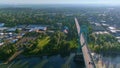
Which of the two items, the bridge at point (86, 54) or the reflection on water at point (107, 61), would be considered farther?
the reflection on water at point (107, 61)

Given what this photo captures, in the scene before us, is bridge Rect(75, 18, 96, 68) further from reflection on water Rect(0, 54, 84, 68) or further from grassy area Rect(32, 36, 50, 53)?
grassy area Rect(32, 36, 50, 53)

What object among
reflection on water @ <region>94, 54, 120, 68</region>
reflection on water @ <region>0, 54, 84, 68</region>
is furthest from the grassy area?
reflection on water @ <region>94, 54, 120, 68</region>

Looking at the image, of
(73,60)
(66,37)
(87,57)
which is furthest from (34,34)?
(87,57)

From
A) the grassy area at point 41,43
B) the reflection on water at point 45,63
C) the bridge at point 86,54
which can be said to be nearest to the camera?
the bridge at point 86,54

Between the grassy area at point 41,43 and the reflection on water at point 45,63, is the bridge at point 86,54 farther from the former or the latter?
the grassy area at point 41,43

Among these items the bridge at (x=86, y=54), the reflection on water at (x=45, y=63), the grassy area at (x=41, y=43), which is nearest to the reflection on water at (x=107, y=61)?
the bridge at (x=86, y=54)

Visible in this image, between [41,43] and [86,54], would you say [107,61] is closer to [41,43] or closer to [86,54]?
[86,54]

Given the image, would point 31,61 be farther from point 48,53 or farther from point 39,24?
point 39,24
